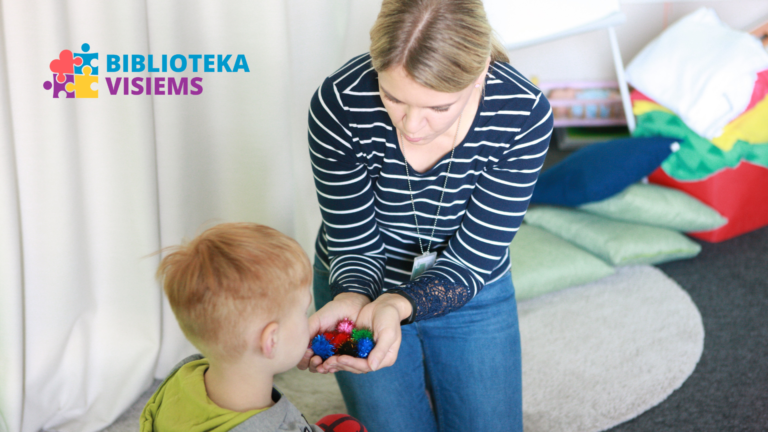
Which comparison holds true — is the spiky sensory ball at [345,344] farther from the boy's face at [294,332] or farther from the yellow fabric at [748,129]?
the yellow fabric at [748,129]

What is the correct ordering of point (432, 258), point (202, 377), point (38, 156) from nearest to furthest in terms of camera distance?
point (202, 377)
point (432, 258)
point (38, 156)

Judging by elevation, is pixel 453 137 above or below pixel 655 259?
above

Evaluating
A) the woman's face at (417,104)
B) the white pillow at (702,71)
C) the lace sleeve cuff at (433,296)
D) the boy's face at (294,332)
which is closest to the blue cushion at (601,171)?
the white pillow at (702,71)

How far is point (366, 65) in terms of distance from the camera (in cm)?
121

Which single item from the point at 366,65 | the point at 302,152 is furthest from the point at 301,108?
the point at 366,65

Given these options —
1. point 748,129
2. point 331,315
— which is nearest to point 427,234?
point 331,315

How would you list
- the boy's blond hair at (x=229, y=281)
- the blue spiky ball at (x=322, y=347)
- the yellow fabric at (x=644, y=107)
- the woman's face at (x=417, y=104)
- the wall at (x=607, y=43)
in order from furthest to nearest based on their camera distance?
the wall at (x=607, y=43) < the yellow fabric at (x=644, y=107) < the blue spiky ball at (x=322, y=347) < the woman's face at (x=417, y=104) < the boy's blond hair at (x=229, y=281)

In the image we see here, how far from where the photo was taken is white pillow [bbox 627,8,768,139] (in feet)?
7.98

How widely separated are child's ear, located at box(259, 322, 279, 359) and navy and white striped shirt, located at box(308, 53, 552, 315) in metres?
0.33

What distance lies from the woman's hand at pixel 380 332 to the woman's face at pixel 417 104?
1.05 feet

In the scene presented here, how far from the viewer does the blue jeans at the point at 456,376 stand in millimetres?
1312

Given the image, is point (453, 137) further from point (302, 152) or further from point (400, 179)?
point (302, 152)

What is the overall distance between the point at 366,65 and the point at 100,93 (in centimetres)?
77

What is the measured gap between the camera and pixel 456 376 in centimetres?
133
